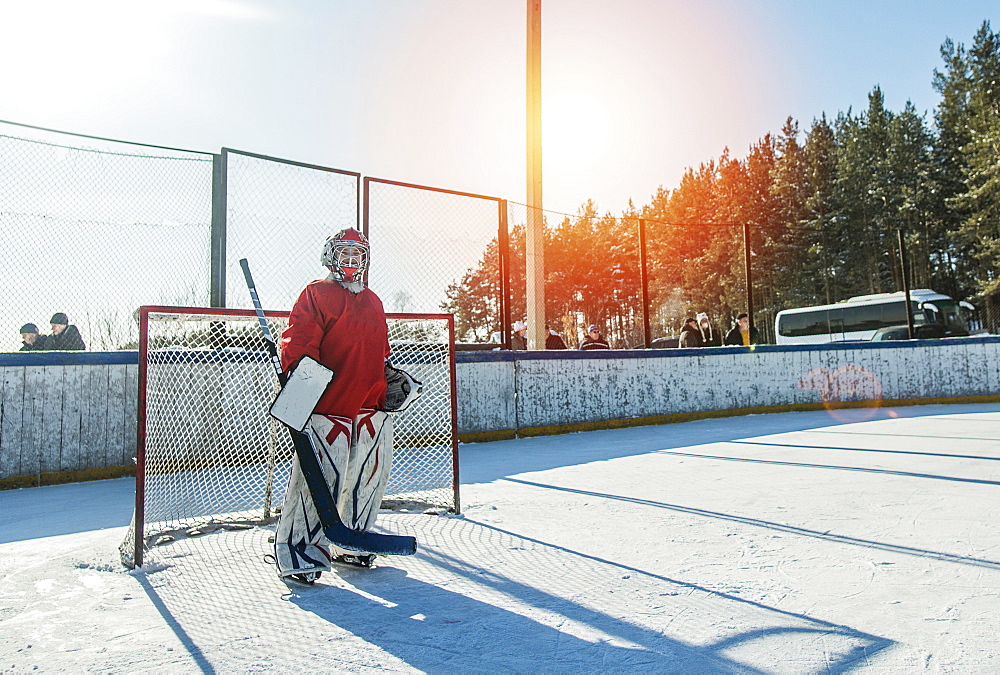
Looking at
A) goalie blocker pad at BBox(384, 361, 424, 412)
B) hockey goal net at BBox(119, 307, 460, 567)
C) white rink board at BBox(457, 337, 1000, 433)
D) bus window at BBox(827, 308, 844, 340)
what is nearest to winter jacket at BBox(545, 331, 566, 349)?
white rink board at BBox(457, 337, 1000, 433)

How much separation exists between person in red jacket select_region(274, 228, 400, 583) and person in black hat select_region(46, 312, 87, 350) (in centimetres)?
409

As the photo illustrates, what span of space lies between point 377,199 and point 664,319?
30235 millimetres

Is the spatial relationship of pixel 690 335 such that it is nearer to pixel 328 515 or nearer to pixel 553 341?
pixel 553 341

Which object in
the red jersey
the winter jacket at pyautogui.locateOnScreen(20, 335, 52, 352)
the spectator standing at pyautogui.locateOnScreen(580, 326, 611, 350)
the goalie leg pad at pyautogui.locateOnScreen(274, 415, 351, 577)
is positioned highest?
the spectator standing at pyautogui.locateOnScreen(580, 326, 611, 350)

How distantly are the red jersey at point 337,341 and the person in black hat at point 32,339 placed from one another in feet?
13.7

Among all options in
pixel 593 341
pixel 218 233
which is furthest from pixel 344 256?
pixel 593 341

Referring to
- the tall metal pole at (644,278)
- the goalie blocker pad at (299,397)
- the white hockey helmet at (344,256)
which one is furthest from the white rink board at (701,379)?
the goalie blocker pad at (299,397)

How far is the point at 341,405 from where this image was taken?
316 cm

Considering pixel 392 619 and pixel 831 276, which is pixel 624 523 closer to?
pixel 392 619

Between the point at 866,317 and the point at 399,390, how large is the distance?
25.1 m

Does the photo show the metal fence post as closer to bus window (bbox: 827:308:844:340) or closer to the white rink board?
the white rink board

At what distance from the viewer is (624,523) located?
390 cm

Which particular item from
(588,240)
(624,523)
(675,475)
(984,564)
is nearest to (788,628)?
(984,564)

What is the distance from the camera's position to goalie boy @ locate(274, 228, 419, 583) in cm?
305
